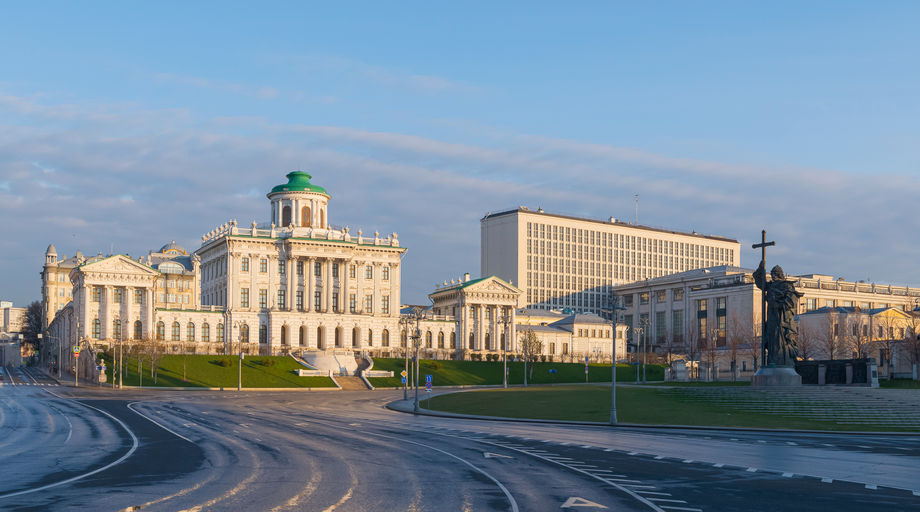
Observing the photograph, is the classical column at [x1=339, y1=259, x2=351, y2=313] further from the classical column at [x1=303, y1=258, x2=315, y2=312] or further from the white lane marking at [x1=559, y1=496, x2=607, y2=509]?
the white lane marking at [x1=559, y1=496, x2=607, y2=509]

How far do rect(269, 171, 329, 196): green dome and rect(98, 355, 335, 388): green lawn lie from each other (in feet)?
119

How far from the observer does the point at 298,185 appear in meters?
156

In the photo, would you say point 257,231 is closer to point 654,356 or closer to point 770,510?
point 654,356

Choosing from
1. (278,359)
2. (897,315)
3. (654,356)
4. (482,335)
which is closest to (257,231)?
(278,359)

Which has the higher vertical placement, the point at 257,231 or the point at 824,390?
the point at 257,231

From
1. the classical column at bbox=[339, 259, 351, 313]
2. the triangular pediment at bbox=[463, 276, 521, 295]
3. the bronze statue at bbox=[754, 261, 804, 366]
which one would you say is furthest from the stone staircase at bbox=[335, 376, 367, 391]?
the bronze statue at bbox=[754, 261, 804, 366]

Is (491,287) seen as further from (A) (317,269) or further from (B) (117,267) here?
(B) (117,267)

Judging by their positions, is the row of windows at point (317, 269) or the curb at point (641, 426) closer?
the curb at point (641, 426)

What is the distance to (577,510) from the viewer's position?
22891 mm

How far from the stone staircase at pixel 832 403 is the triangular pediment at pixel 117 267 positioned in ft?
305

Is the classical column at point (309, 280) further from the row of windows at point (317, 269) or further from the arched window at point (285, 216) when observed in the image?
the arched window at point (285, 216)

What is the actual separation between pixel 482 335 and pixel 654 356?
109 feet

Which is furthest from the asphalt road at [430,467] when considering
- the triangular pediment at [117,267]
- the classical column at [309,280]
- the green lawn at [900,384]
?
the classical column at [309,280]

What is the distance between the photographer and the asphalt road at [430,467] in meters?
24.4
